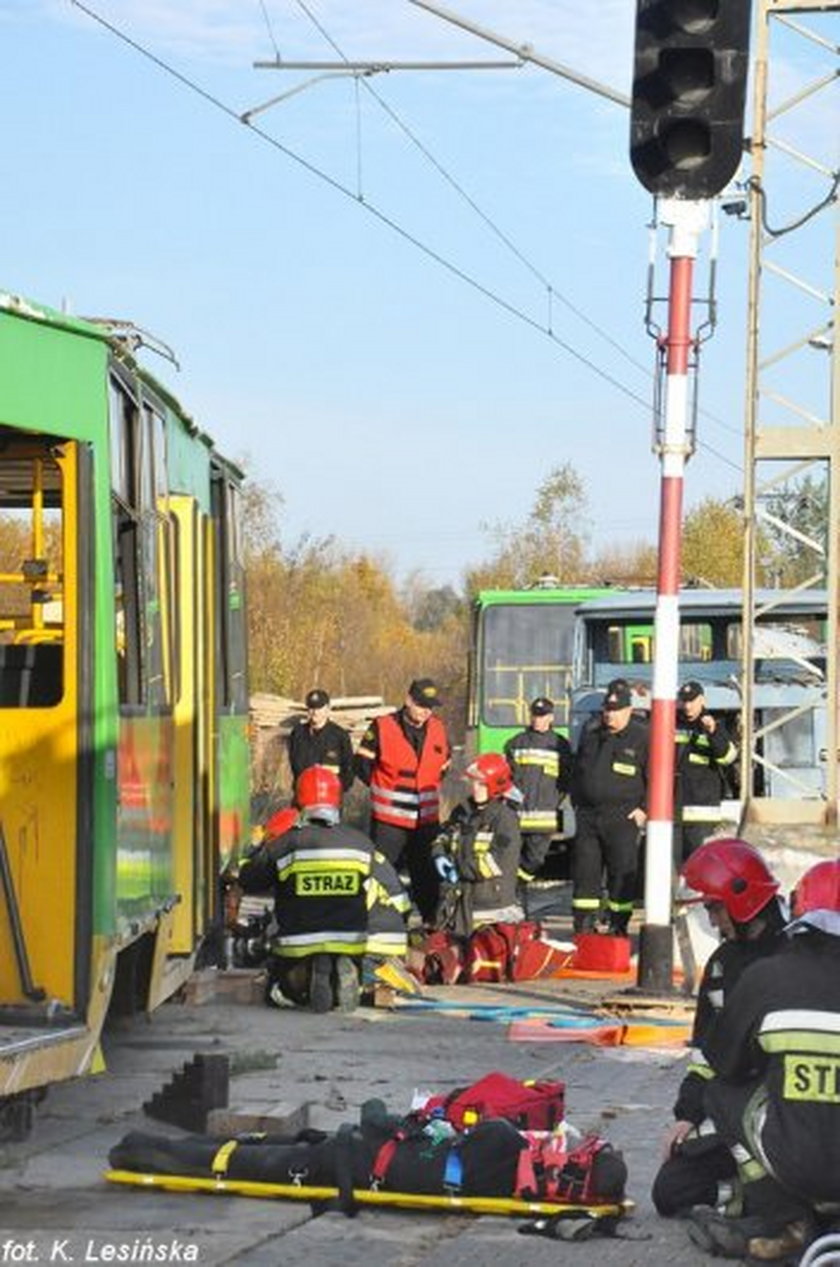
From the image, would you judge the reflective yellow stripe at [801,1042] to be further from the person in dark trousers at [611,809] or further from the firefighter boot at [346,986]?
the person in dark trousers at [611,809]

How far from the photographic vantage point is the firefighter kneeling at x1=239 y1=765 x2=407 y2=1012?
44.3 feet

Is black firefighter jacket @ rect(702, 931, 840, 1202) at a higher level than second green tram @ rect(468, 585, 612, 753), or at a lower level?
lower

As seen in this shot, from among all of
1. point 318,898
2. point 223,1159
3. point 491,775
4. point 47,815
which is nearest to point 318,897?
point 318,898

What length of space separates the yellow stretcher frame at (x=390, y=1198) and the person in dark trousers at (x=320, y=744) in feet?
33.5

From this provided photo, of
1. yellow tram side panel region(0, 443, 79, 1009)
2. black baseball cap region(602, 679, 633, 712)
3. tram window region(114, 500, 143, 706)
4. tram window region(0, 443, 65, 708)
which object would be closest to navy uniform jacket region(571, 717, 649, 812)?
black baseball cap region(602, 679, 633, 712)

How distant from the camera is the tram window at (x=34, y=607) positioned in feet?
30.2

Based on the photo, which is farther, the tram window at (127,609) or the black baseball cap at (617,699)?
the black baseball cap at (617,699)

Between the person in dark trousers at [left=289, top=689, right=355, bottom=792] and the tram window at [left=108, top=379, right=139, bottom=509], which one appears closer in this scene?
the tram window at [left=108, top=379, right=139, bottom=509]

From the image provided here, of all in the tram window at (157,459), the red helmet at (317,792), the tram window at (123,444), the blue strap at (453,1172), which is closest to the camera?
the blue strap at (453,1172)

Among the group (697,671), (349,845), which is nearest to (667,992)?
(349,845)

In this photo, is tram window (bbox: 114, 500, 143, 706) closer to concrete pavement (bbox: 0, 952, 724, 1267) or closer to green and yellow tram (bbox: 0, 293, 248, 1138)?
green and yellow tram (bbox: 0, 293, 248, 1138)

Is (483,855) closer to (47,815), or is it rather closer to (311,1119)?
(311,1119)

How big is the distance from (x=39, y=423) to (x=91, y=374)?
448 millimetres

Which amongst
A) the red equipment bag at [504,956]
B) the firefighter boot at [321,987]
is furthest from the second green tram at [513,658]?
the firefighter boot at [321,987]
